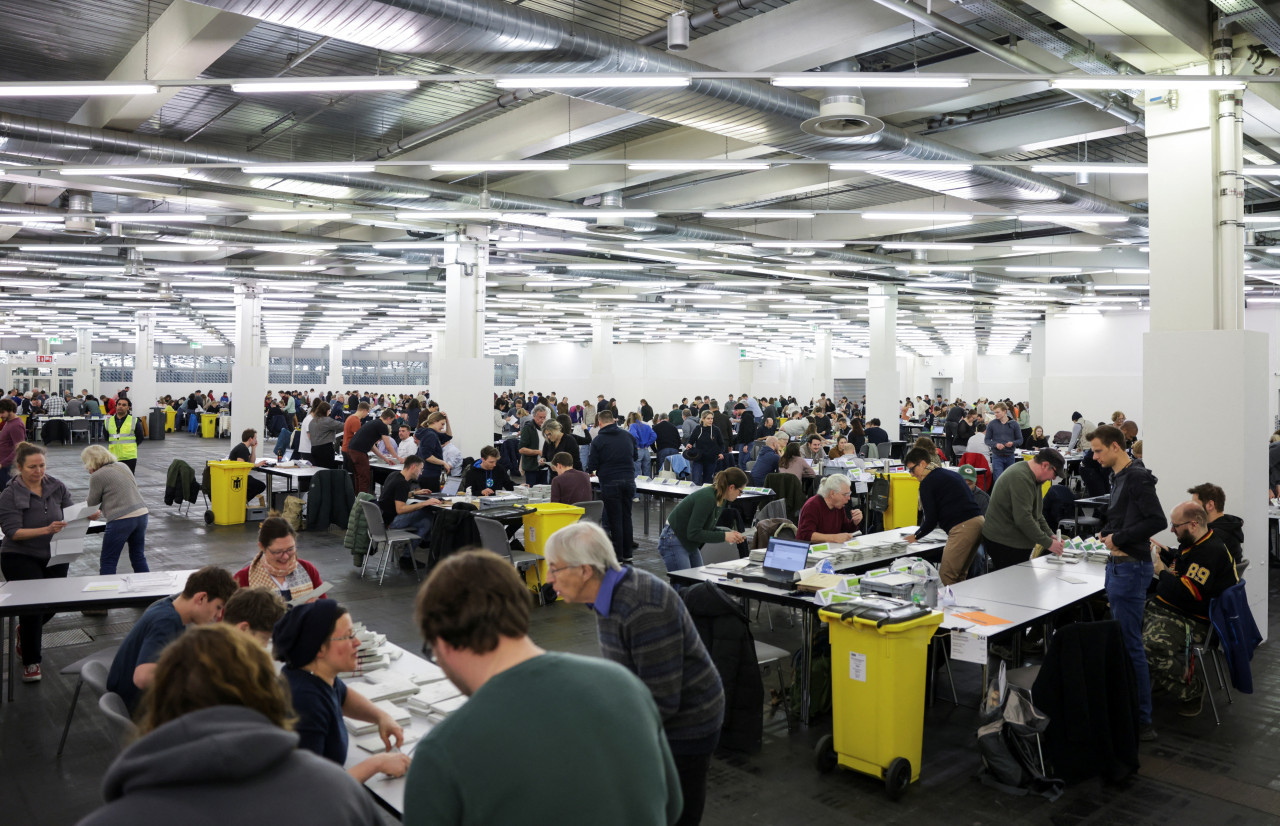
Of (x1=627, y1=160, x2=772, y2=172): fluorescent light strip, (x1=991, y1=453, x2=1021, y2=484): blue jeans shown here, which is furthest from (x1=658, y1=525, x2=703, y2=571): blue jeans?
(x1=991, y1=453, x2=1021, y2=484): blue jeans

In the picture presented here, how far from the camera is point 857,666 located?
3971 mm

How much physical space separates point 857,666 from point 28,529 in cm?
486

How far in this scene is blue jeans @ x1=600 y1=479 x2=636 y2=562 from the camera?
838 cm

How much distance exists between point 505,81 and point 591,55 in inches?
23.4

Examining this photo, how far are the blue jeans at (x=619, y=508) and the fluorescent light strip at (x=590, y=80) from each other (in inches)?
158

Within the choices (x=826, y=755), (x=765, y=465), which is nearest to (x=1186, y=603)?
(x=826, y=755)

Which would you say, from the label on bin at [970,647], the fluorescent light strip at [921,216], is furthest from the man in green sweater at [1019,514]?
the fluorescent light strip at [921,216]

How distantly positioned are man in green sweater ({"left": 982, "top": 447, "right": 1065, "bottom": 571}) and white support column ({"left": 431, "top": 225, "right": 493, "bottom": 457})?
799cm

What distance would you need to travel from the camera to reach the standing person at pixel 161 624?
3.08 meters

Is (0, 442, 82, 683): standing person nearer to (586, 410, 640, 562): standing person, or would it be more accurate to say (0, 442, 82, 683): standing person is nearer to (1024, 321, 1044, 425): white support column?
(586, 410, 640, 562): standing person

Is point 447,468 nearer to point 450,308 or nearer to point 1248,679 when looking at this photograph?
point 450,308

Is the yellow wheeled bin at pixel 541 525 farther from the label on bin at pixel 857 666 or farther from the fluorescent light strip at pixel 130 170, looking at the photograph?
the fluorescent light strip at pixel 130 170

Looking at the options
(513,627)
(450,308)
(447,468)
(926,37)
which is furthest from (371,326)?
(513,627)

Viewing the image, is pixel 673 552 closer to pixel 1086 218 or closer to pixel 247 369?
pixel 1086 218
